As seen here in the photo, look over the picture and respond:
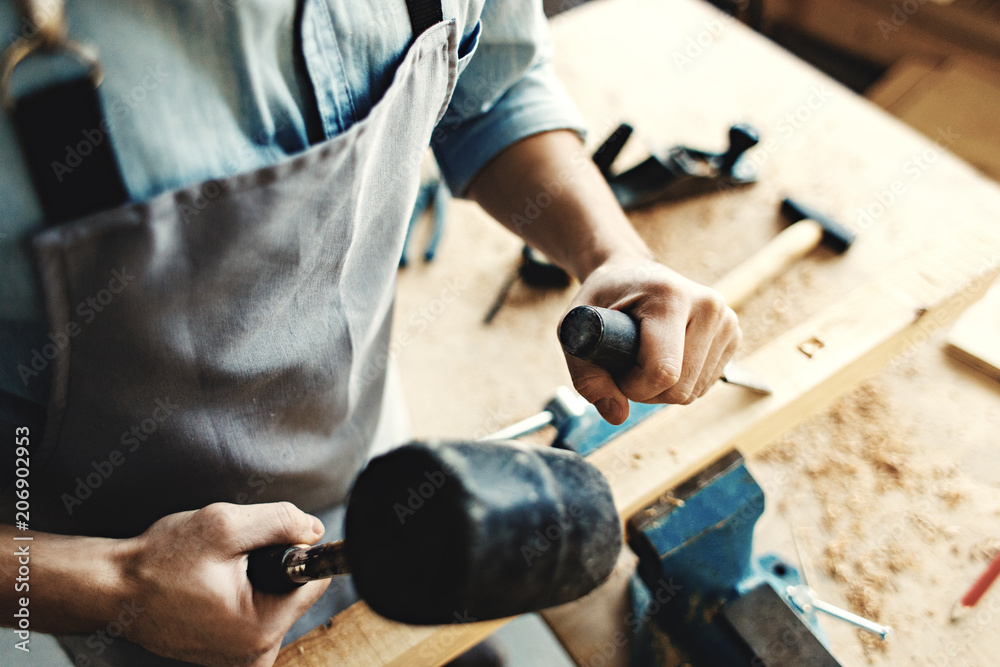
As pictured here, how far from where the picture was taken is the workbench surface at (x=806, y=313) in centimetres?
85

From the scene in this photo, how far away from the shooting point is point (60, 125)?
0.37 m

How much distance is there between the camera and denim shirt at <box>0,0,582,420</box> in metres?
0.39

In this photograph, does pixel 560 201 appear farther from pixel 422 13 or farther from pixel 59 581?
pixel 59 581

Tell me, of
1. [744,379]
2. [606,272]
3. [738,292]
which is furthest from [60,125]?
[738,292]

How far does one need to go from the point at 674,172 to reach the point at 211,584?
967 mm

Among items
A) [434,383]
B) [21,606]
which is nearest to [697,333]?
[434,383]

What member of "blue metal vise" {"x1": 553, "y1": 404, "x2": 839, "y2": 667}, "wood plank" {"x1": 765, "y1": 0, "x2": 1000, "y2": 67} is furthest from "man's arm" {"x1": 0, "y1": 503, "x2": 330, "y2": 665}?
"wood plank" {"x1": 765, "y1": 0, "x2": 1000, "y2": 67}

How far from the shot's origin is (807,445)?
0.96 m

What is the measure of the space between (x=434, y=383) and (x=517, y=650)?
641mm

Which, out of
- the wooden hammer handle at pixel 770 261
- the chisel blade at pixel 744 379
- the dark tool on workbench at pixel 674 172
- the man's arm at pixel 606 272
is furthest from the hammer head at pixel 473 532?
the dark tool on workbench at pixel 674 172

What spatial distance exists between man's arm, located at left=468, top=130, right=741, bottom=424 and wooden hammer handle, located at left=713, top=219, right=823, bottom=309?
26 centimetres

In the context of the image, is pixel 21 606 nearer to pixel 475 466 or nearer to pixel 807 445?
pixel 475 466

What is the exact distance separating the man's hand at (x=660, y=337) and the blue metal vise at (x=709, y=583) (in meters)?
0.11

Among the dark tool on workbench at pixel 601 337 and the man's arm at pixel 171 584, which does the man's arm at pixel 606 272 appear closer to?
the dark tool on workbench at pixel 601 337
